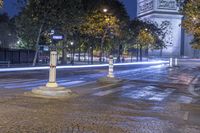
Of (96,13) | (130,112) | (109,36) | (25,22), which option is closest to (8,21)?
(109,36)

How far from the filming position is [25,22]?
57000 mm

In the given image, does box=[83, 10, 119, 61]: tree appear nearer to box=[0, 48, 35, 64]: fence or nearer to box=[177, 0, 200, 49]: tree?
box=[0, 48, 35, 64]: fence

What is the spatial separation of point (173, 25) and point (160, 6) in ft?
28.0

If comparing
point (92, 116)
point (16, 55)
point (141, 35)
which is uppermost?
point (141, 35)

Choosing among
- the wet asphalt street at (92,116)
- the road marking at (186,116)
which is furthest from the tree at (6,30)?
the road marking at (186,116)

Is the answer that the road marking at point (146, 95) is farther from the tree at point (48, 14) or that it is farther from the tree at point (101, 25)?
the tree at point (101, 25)

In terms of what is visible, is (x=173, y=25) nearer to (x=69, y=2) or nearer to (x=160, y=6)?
(x=160, y=6)

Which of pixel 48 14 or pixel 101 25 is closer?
pixel 48 14

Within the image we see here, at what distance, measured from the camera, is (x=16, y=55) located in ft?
191

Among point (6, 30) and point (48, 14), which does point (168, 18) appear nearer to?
point (6, 30)

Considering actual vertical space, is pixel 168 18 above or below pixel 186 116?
above

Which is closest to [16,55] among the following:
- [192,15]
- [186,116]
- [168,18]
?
[192,15]

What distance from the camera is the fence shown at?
54.6 metres

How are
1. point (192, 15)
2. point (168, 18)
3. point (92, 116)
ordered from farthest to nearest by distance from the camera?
1. point (168, 18)
2. point (192, 15)
3. point (92, 116)
